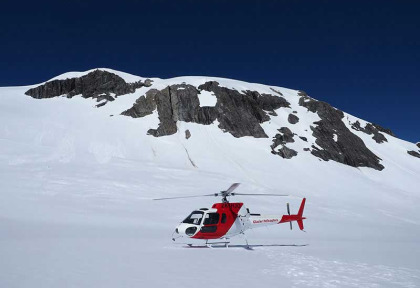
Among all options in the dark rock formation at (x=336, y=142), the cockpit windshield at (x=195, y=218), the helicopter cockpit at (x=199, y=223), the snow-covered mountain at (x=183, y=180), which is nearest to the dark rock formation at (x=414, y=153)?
the snow-covered mountain at (x=183, y=180)

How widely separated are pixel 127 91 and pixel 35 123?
20.9 metres

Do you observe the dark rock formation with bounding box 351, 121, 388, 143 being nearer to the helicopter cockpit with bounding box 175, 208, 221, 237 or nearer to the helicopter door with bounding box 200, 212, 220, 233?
the helicopter door with bounding box 200, 212, 220, 233

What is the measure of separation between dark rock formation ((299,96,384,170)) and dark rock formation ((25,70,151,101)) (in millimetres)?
37214

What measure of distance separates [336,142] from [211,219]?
5816 cm

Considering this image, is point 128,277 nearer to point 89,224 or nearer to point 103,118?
point 89,224

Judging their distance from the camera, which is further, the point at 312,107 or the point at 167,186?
the point at 312,107

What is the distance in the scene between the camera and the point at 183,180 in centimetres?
4253

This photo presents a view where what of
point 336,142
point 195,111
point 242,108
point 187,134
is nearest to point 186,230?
point 187,134

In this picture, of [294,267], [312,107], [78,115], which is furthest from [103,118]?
[294,267]

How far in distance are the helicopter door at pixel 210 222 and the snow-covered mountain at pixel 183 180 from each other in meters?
1.63

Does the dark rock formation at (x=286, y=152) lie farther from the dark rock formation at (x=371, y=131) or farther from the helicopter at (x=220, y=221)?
the helicopter at (x=220, y=221)

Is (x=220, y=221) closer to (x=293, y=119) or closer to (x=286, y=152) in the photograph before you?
(x=286, y=152)

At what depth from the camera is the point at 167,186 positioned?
39.1 metres

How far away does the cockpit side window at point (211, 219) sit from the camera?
59.3 feet
